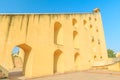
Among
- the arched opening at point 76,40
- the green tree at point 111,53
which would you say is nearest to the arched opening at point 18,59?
the arched opening at point 76,40

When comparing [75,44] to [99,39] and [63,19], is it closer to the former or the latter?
[63,19]

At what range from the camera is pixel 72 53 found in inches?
678

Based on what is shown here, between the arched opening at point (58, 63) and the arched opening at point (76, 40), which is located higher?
the arched opening at point (76, 40)

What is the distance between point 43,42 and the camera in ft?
43.5

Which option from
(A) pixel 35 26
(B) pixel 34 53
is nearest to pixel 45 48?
(B) pixel 34 53

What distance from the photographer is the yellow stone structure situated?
11227 mm

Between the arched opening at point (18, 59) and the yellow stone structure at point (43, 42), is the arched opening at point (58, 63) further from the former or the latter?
the arched opening at point (18, 59)

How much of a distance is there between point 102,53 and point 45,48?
17.4m

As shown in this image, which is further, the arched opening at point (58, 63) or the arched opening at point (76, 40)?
the arched opening at point (76, 40)

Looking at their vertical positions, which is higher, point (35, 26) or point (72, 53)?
point (35, 26)

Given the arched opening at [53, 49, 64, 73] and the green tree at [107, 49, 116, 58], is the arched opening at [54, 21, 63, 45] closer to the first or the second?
the arched opening at [53, 49, 64, 73]

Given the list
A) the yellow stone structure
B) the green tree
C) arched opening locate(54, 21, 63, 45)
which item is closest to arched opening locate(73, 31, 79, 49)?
the yellow stone structure

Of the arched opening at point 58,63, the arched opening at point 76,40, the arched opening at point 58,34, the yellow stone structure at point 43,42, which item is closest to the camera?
the yellow stone structure at point 43,42

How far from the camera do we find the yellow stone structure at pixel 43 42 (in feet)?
36.8
